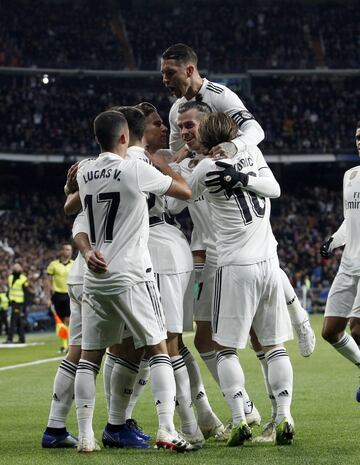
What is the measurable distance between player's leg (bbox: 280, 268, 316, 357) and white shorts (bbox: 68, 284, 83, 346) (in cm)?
157

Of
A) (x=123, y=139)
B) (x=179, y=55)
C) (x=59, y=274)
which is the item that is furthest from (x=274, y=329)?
(x=59, y=274)

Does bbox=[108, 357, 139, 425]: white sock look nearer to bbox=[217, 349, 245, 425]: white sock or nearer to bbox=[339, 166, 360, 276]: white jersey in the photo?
bbox=[217, 349, 245, 425]: white sock

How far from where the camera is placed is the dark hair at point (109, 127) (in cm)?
669

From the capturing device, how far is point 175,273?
731cm

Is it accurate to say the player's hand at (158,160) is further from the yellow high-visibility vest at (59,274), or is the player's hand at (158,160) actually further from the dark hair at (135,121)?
the yellow high-visibility vest at (59,274)

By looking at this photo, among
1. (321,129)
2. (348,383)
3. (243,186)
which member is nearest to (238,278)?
(243,186)

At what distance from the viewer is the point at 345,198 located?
32.6 ft

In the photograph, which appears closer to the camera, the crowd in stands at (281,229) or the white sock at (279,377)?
the white sock at (279,377)

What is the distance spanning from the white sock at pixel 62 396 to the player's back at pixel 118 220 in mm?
920

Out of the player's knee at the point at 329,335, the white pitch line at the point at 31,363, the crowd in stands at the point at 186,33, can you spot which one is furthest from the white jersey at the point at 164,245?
the crowd in stands at the point at 186,33

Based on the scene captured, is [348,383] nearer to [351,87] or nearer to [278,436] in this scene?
[278,436]

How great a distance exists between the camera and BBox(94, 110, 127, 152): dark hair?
669 cm

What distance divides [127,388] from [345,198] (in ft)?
12.2

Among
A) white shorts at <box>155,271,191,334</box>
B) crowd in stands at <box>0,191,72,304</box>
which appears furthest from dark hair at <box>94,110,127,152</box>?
crowd in stands at <box>0,191,72,304</box>
